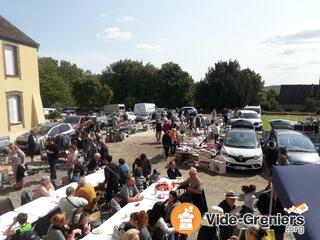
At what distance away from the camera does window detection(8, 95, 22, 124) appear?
76.7 ft

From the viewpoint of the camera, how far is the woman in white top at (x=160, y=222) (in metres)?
6.71

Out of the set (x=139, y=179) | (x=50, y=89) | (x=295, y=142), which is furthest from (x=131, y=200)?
(x=50, y=89)

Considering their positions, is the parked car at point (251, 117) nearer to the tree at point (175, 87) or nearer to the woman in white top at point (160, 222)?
the woman in white top at point (160, 222)

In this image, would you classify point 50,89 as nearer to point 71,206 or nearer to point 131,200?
point 131,200

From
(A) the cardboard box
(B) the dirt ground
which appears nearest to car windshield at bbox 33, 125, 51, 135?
(B) the dirt ground

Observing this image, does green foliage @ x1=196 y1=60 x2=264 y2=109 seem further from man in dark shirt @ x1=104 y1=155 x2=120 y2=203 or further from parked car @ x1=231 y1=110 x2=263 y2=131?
man in dark shirt @ x1=104 y1=155 x2=120 y2=203

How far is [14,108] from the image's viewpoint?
2392 cm

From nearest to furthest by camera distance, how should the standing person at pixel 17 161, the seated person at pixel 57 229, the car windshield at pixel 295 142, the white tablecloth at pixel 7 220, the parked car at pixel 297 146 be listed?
the seated person at pixel 57 229, the white tablecloth at pixel 7 220, the standing person at pixel 17 161, the parked car at pixel 297 146, the car windshield at pixel 295 142

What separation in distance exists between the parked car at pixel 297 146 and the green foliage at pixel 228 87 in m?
36.8

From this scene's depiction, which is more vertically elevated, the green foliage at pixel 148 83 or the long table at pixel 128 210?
the green foliage at pixel 148 83

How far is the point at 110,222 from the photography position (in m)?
7.46

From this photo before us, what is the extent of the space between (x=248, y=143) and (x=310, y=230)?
10.7 meters

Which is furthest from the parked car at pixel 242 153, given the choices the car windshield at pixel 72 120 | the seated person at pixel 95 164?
the car windshield at pixel 72 120

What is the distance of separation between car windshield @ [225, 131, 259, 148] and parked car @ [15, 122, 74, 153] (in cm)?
918
